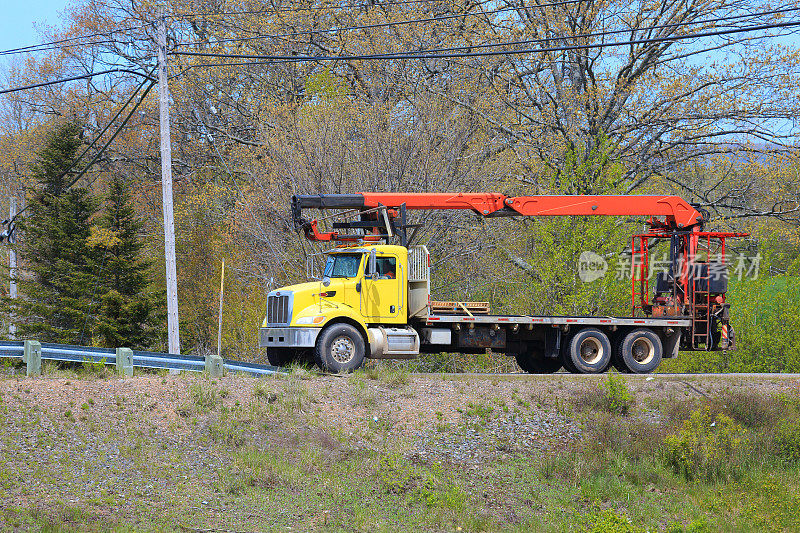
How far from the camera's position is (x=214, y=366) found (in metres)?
15.3

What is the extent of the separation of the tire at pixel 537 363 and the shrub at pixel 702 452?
5.33 m

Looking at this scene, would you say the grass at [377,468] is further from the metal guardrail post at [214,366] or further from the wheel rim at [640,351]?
the wheel rim at [640,351]

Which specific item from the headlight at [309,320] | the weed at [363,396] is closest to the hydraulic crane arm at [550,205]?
the headlight at [309,320]

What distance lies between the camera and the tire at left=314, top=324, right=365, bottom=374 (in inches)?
619

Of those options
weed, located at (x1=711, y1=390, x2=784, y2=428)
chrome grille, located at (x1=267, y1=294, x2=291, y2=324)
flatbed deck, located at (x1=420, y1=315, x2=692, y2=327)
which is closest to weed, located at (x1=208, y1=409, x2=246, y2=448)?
chrome grille, located at (x1=267, y1=294, x2=291, y2=324)

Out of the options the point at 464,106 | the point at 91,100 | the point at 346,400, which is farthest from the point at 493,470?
the point at 91,100

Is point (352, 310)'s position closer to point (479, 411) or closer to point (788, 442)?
point (479, 411)

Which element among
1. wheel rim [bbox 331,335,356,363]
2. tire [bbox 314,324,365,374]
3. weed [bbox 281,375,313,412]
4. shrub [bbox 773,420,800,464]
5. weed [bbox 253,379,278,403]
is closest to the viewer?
weed [bbox 281,375,313,412]

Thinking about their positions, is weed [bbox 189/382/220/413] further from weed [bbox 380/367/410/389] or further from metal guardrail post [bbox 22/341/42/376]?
weed [bbox 380/367/410/389]

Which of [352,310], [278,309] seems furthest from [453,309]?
[278,309]

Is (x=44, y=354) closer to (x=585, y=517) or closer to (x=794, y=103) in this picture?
(x=585, y=517)

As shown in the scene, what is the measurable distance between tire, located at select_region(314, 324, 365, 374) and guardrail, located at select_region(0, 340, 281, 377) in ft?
3.35

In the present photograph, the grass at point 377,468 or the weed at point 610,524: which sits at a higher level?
the grass at point 377,468

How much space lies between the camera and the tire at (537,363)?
754 inches
